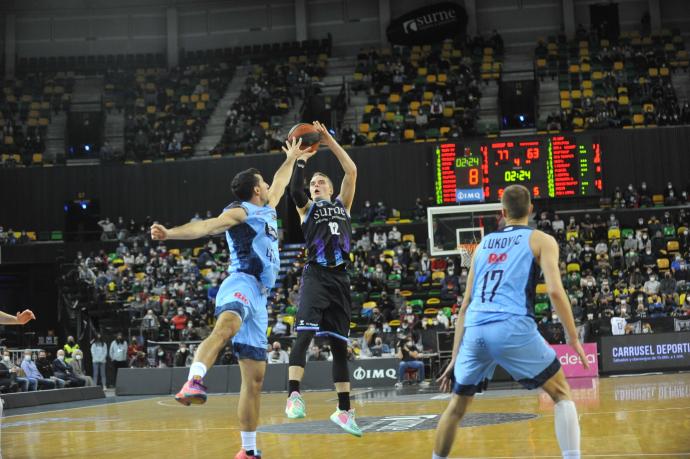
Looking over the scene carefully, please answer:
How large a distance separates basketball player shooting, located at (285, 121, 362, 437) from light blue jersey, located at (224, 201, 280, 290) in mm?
1087

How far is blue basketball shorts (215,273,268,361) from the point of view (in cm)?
640

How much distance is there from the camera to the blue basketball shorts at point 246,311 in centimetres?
640

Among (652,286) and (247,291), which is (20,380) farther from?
(652,286)

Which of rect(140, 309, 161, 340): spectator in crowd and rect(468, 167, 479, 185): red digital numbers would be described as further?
rect(468, 167, 479, 185): red digital numbers

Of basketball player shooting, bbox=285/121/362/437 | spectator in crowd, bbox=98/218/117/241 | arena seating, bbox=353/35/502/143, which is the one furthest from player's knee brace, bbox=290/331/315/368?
spectator in crowd, bbox=98/218/117/241

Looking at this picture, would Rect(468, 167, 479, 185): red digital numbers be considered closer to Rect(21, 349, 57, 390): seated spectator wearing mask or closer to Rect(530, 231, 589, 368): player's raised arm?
Rect(21, 349, 57, 390): seated spectator wearing mask

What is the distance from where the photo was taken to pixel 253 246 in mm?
6641

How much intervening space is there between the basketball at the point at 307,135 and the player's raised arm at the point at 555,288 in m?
3.09

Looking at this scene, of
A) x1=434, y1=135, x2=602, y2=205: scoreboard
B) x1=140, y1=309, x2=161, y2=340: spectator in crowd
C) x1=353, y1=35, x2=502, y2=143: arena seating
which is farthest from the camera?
x1=353, y1=35, x2=502, y2=143: arena seating

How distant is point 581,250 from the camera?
28.0 m

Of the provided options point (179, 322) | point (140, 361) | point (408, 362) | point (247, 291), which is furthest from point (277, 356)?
point (247, 291)

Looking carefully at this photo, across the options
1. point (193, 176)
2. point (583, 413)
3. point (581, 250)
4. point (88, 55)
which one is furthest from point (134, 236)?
point (583, 413)

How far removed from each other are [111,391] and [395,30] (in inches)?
909

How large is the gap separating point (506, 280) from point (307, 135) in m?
3.12
